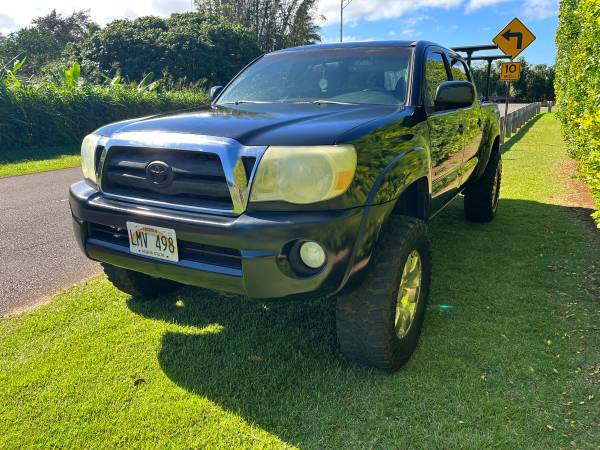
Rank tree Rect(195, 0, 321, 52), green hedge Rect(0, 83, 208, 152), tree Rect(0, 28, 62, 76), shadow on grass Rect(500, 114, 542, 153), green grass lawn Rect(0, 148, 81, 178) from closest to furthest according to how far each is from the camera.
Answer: green grass lawn Rect(0, 148, 81, 178) → green hedge Rect(0, 83, 208, 152) → shadow on grass Rect(500, 114, 542, 153) → tree Rect(195, 0, 321, 52) → tree Rect(0, 28, 62, 76)

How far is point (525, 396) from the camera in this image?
2.40 meters

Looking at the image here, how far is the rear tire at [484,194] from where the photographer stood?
5.31 m

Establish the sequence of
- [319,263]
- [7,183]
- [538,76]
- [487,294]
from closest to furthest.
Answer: [319,263] < [487,294] < [7,183] < [538,76]

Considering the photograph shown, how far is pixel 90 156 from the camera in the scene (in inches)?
106

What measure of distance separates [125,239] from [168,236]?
39 cm

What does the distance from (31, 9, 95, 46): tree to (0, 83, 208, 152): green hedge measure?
44.7 metres

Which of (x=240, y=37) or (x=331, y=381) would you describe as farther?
(x=240, y=37)

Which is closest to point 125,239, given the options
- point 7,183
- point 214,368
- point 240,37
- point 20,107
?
point 214,368

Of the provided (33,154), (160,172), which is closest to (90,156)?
(160,172)

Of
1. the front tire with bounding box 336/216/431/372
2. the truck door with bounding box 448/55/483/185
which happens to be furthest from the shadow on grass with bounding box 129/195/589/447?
the truck door with bounding box 448/55/483/185

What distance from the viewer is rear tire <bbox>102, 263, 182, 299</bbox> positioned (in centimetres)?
324

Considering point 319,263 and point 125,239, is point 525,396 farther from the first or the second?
point 125,239

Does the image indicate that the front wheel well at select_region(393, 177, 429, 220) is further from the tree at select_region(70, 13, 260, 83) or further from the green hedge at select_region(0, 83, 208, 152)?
the tree at select_region(70, 13, 260, 83)

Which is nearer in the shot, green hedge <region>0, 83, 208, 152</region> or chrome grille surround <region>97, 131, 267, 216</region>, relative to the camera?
chrome grille surround <region>97, 131, 267, 216</region>
